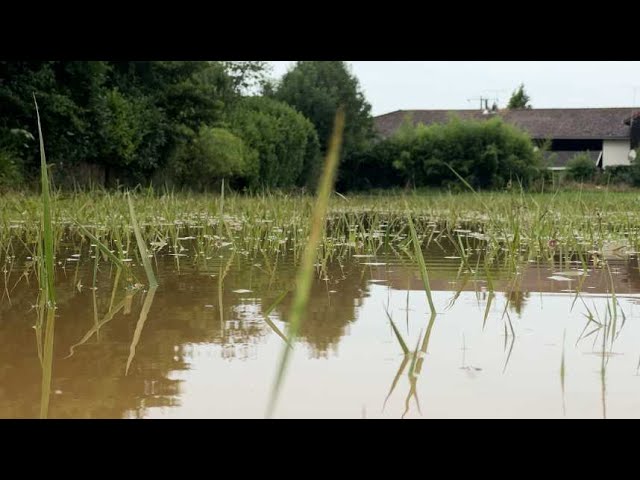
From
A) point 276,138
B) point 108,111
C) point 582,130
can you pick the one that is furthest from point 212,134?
point 582,130

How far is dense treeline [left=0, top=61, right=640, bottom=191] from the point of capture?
13.3m

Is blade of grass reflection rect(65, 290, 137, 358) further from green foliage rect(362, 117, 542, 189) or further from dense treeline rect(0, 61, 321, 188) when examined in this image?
green foliage rect(362, 117, 542, 189)

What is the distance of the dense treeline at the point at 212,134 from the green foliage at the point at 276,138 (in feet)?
0.16

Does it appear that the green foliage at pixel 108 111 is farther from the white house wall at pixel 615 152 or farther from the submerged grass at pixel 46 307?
the white house wall at pixel 615 152

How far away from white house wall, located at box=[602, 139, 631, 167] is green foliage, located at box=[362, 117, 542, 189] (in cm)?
1256

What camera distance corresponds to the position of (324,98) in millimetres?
34031

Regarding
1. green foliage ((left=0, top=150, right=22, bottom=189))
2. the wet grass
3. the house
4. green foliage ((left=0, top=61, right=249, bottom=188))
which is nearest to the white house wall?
the house

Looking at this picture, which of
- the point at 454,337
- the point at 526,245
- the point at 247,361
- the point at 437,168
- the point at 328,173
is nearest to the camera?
the point at 328,173

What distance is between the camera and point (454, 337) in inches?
70.7

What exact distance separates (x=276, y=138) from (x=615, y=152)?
20374mm
